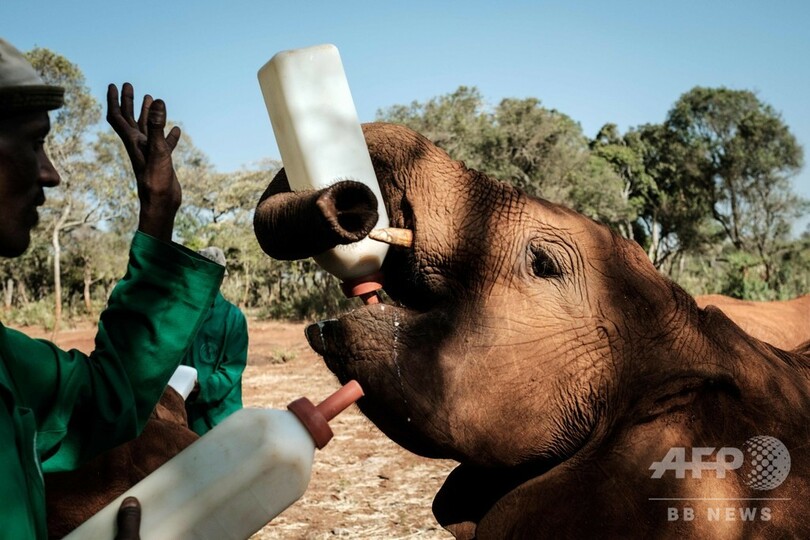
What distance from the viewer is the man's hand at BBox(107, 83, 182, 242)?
187 cm

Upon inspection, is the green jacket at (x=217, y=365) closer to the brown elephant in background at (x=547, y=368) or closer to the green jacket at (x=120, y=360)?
the brown elephant in background at (x=547, y=368)

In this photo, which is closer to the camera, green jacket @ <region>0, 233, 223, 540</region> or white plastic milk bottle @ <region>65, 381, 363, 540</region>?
white plastic milk bottle @ <region>65, 381, 363, 540</region>

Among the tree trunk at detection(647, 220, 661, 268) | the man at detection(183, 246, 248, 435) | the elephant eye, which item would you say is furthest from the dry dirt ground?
the tree trunk at detection(647, 220, 661, 268)

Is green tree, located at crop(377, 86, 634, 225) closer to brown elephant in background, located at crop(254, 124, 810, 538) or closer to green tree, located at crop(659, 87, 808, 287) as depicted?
green tree, located at crop(659, 87, 808, 287)

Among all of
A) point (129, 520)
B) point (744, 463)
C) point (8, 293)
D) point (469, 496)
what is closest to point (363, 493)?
point (469, 496)

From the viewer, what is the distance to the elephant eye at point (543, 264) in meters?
2.37

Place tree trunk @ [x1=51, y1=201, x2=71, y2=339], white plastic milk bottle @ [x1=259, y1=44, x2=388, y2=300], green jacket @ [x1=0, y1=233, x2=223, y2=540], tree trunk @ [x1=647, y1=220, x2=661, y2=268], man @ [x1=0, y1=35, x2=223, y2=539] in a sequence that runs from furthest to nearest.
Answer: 1. tree trunk @ [x1=647, y1=220, x2=661, y2=268]
2. tree trunk @ [x1=51, y1=201, x2=71, y2=339]
3. white plastic milk bottle @ [x1=259, y1=44, x2=388, y2=300]
4. green jacket @ [x1=0, y1=233, x2=223, y2=540]
5. man @ [x1=0, y1=35, x2=223, y2=539]

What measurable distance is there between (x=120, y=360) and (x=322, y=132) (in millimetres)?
874

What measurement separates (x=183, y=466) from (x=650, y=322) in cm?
145

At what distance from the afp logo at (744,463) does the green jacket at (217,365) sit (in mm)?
4312

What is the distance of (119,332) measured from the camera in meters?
1.88

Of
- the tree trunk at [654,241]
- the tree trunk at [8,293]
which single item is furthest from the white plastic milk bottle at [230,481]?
the tree trunk at [654,241]

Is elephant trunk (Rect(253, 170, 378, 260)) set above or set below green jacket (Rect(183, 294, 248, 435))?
above

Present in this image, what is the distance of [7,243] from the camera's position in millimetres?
1520
